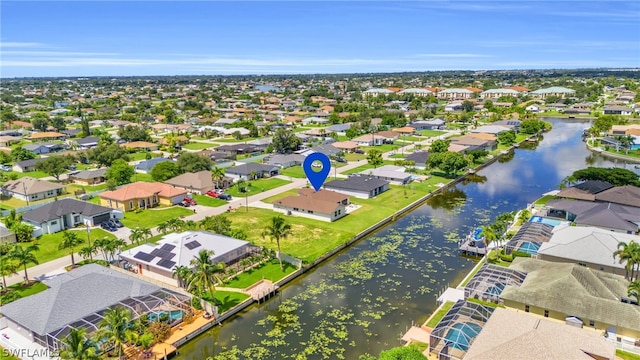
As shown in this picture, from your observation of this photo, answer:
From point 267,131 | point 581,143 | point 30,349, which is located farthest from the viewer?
point 267,131

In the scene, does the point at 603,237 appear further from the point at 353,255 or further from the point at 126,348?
the point at 126,348

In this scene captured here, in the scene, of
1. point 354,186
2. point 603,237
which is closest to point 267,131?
point 354,186

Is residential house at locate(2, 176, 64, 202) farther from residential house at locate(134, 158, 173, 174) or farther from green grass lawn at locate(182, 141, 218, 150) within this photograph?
green grass lawn at locate(182, 141, 218, 150)

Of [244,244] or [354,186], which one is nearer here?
[244,244]

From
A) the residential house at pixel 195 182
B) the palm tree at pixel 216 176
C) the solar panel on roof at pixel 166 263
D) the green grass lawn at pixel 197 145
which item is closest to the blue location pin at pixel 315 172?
the palm tree at pixel 216 176

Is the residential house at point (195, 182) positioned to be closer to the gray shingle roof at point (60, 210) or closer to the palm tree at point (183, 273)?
the gray shingle roof at point (60, 210)

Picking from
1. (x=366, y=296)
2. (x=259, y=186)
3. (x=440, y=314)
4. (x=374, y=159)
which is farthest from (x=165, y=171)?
(x=440, y=314)

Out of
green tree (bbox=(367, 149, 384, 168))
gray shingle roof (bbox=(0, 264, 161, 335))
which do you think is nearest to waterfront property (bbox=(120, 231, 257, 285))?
gray shingle roof (bbox=(0, 264, 161, 335))
